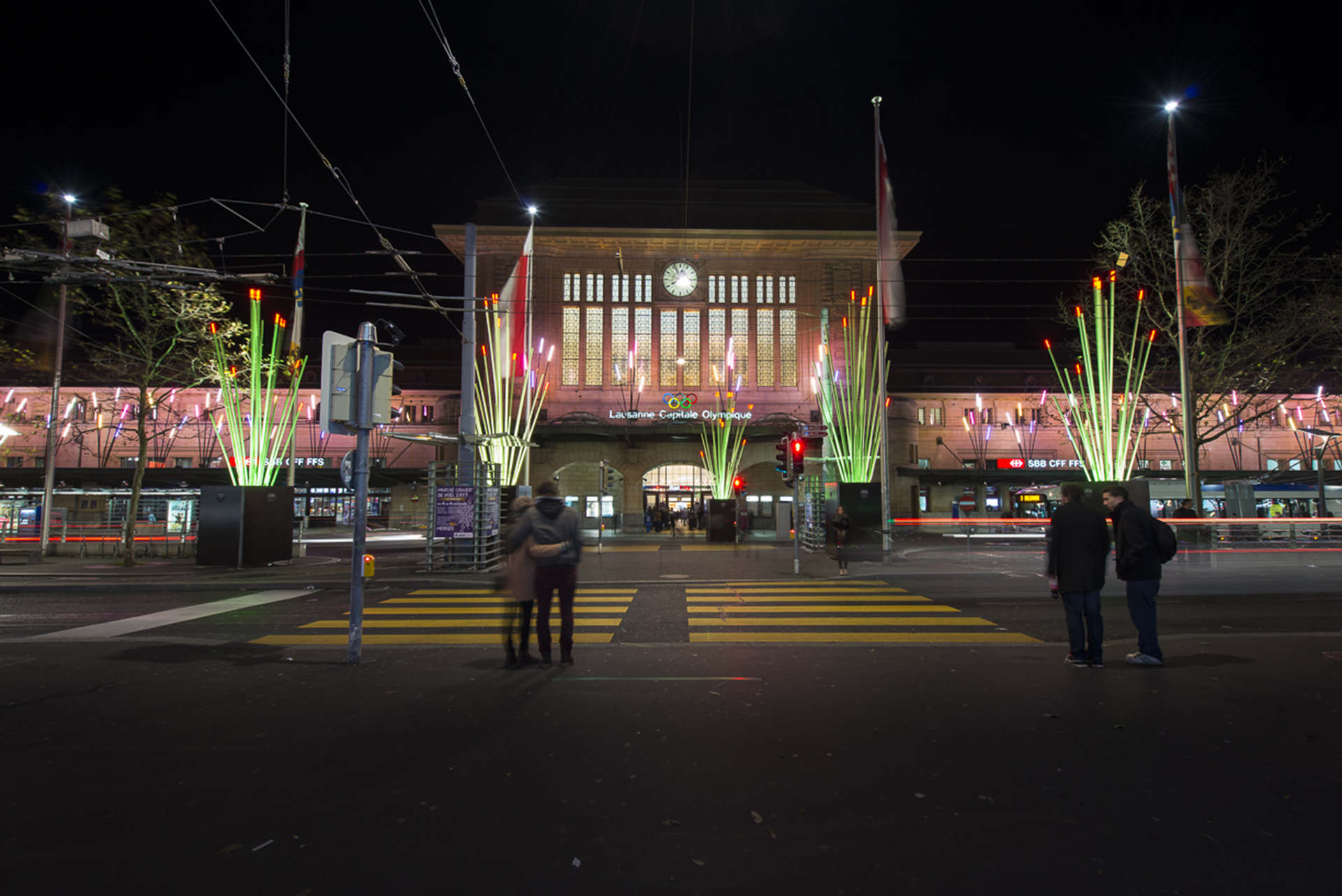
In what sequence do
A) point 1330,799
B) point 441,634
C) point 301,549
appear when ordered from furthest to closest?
point 301,549 < point 441,634 < point 1330,799

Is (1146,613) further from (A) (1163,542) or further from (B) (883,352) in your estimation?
(B) (883,352)

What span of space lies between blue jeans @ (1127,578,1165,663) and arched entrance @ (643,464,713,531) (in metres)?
35.2

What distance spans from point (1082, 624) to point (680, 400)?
114 ft

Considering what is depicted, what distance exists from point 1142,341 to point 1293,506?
17788 millimetres

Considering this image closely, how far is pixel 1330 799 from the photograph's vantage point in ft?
12.2

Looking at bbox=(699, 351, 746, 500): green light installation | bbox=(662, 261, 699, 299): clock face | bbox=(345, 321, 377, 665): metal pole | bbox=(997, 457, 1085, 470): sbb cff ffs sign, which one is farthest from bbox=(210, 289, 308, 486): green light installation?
bbox=(997, 457, 1085, 470): sbb cff ffs sign

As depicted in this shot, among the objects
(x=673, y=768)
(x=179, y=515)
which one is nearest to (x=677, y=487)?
(x=179, y=515)

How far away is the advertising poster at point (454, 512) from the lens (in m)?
15.7

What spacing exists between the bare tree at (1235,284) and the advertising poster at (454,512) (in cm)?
2140

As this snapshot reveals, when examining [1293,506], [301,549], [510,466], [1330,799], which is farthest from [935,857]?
[1293,506]

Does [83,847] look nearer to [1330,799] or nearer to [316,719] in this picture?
[316,719]

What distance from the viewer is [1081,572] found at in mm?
6777

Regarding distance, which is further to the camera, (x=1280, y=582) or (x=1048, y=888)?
(x=1280, y=582)

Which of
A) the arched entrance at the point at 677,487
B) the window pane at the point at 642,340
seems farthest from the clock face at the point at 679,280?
the arched entrance at the point at 677,487
